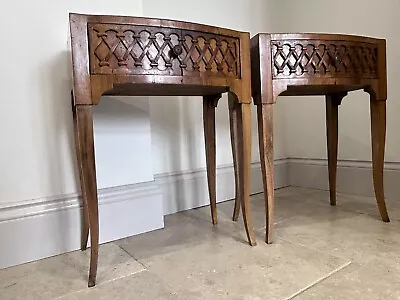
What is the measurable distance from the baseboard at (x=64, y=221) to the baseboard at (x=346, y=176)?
0.99 meters

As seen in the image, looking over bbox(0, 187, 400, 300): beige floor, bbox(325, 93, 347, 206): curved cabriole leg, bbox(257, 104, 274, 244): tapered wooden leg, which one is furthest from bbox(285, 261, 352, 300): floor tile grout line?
bbox(325, 93, 347, 206): curved cabriole leg

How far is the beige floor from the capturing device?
755mm

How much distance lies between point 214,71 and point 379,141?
2.14 feet

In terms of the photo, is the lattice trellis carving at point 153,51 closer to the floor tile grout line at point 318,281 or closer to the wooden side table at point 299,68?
the wooden side table at point 299,68

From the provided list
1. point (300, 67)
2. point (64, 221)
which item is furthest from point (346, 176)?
point (64, 221)

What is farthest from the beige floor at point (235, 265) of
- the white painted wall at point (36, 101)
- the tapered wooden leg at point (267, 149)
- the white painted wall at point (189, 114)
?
the white painted wall at point (189, 114)

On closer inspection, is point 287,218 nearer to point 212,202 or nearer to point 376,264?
point 212,202

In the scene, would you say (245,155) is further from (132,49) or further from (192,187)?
(192,187)

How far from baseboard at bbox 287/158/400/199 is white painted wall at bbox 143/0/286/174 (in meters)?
0.30

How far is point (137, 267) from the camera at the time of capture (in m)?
0.92

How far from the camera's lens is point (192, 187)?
1572 mm

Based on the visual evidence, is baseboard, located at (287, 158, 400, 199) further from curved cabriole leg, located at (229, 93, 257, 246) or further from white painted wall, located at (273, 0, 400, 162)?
curved cabriole leg, located at (229, 93, 257, 246)

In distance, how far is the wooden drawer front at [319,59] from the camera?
40.6 inches

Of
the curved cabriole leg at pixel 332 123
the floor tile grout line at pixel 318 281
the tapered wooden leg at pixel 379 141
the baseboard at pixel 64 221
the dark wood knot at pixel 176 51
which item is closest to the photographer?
the floor tile grout line at pixel 318 281
